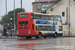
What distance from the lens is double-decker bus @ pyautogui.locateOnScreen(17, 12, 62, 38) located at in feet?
108

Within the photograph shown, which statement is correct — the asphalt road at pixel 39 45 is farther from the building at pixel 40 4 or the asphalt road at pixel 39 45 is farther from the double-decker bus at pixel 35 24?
the building at pixel 40 4

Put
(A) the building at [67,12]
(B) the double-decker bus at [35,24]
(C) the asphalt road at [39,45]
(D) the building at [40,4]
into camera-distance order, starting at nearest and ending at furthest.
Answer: (C) the asphalt road at [39,45], (B) the double-decker bus at [35,24], (A) the building at [67,12], (D) the building at [40,4]

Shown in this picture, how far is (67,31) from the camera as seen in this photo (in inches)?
1930

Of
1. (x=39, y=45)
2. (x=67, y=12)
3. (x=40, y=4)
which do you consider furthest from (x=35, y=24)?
(x=40, y=4)

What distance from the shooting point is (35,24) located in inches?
1319

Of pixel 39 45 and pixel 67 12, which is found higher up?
pixel 67 12

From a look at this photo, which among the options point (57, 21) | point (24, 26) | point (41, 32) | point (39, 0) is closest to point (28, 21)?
point (24, 26)

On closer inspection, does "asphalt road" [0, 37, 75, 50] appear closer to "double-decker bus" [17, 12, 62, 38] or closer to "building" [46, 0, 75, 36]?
"double-decker bus" [17, 12, 62, 38]

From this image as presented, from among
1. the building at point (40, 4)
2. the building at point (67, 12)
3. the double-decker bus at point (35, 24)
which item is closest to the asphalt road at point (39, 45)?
the double-decker bus at point (35, 24)

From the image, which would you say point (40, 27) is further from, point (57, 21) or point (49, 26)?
point (57, 21)

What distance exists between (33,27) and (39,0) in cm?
4505

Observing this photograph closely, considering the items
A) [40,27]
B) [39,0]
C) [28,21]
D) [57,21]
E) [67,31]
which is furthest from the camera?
[39,0]

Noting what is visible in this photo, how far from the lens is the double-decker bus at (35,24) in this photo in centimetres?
3281

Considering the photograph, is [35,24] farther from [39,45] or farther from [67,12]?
[67,12]
